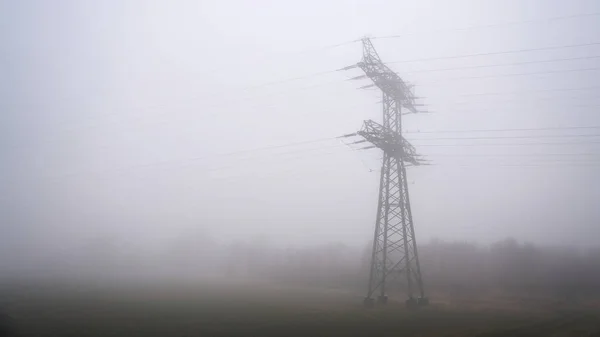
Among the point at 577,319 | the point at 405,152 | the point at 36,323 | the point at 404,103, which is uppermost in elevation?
the point at 404,103

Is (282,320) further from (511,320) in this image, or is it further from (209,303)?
(511,320)

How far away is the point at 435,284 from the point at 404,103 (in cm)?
2978

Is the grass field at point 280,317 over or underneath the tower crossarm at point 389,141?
underneath

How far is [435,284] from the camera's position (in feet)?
173

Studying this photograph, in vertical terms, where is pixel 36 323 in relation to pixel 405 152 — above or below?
below

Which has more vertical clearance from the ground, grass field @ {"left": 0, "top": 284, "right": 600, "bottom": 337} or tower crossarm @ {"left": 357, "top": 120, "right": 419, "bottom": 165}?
tower crossarm @ {"left": 357, "top": 120, "right": 419, "bottom": 165}

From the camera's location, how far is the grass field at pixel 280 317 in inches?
983

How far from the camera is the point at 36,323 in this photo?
2703cm

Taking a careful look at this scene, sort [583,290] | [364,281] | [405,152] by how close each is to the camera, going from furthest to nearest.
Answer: [364,281], [583,290], [405,152]

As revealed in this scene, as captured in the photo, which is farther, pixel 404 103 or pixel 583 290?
pixel 583 290

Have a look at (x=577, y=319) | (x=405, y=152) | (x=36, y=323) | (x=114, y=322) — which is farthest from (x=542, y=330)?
(x=36, y=323)

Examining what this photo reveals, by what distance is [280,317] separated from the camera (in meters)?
29.9

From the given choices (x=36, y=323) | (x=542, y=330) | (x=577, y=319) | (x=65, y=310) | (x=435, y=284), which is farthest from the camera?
(x=435, y=284)

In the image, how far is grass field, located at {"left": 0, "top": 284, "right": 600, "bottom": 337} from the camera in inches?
983
